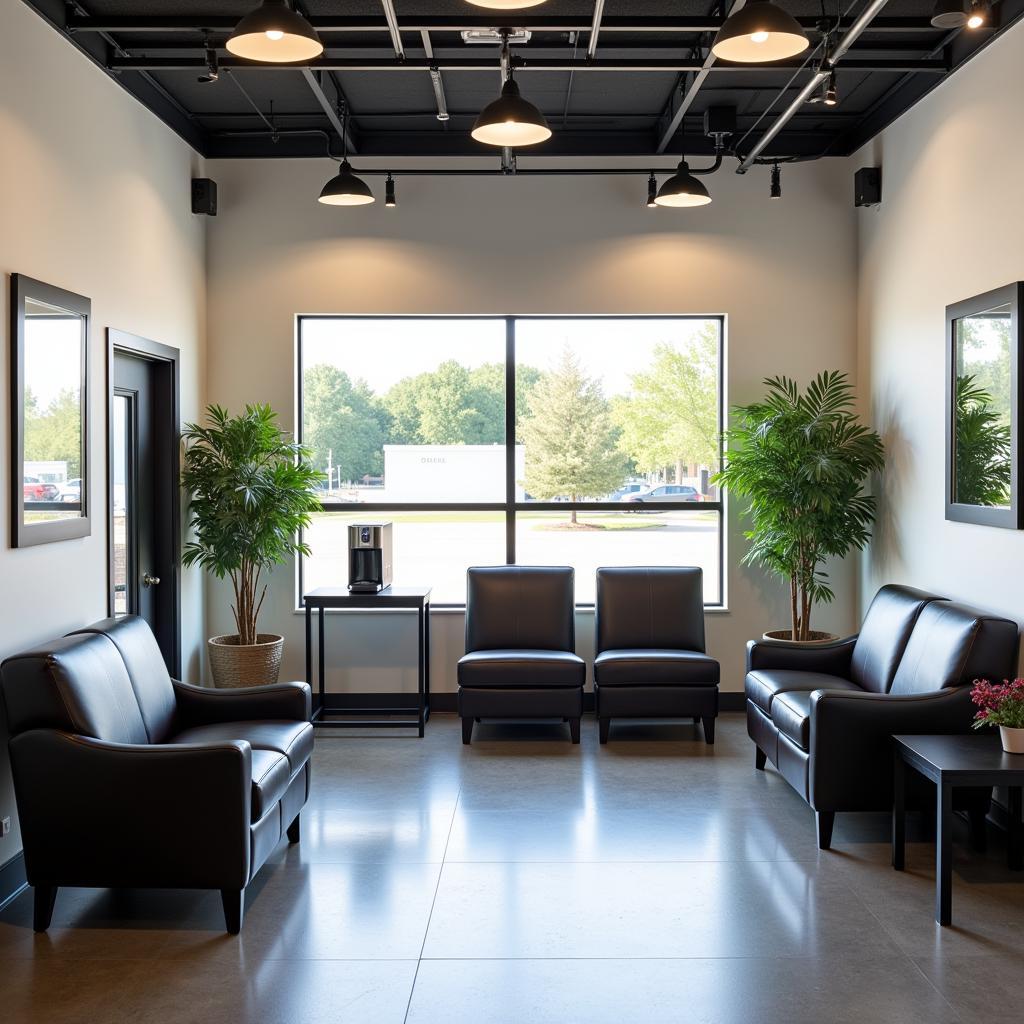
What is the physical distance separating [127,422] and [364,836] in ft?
8.55

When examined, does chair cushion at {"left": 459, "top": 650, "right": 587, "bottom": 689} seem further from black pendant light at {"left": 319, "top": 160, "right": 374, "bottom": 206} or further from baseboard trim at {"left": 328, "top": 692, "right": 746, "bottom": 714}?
black pendant light at {"left": 319, "top": 160, "right": 374, "bottom": 206}

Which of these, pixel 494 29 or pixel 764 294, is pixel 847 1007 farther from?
pixel 764 294

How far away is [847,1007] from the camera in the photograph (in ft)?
10.1

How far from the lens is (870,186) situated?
20.6ft

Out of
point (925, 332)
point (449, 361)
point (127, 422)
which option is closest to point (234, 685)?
point (127, 422)

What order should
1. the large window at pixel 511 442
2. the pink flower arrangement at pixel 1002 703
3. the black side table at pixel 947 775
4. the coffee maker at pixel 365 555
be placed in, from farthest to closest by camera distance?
the large window at pixel 511 442
the coffee maker at pixel 365 555
the pink flower arrangement at pixel 1002 703
the black side table at pixel 947 775

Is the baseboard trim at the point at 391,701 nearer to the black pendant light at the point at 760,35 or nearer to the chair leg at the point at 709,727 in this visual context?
the chair leg at the point at 709,727

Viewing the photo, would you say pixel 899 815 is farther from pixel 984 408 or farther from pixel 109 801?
pixel 109 801

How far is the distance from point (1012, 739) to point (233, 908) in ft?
9.24

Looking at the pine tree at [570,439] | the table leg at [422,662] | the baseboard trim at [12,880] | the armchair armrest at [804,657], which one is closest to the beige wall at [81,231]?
the baseboard trim at [12,880]

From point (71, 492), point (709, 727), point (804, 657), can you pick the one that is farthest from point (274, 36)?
point (709, 727)

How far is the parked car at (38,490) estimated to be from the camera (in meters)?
4.18

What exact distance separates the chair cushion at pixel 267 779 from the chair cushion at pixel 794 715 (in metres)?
2.14

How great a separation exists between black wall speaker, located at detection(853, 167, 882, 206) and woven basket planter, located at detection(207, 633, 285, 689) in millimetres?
4349
